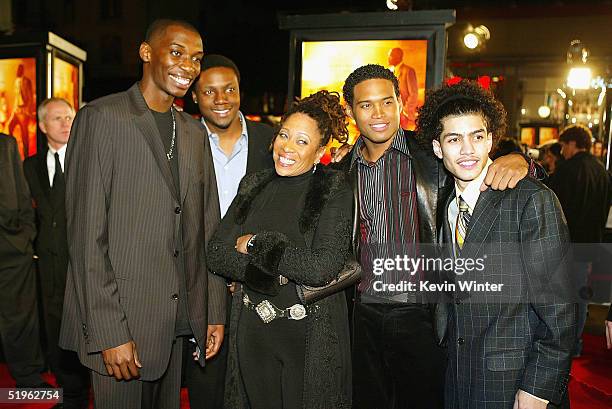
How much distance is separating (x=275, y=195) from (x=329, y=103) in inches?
21.2

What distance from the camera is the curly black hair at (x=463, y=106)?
2.33 meters

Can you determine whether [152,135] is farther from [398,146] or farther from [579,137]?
[579,137]

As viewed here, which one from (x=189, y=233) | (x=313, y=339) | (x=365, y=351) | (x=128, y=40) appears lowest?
(x=365, y=351)

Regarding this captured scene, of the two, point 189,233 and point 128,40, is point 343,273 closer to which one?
point 189,233

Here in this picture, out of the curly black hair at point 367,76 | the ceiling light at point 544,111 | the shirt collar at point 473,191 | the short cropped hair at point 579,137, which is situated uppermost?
the ceiling light at point 544,111

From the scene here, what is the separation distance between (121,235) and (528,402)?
171 cm

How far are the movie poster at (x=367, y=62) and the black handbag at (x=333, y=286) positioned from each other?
2033 mm

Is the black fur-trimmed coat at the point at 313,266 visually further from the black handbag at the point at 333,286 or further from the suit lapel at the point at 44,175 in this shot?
the suit lapel at the point at 44,175

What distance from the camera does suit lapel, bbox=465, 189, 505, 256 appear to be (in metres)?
2.17

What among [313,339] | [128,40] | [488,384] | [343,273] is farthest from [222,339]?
[128,40]

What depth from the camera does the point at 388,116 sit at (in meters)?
2.84

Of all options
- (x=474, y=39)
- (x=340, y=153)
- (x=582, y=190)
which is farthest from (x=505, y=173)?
(x=474, y=39)

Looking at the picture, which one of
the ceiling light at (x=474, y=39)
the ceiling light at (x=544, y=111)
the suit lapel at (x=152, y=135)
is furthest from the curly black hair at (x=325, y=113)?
the ceiling light at (x=544, y=111)

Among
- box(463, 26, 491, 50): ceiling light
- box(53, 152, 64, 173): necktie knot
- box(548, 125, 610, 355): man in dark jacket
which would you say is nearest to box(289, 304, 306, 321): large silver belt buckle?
box(53, 152, 64, 173): necktie knot
